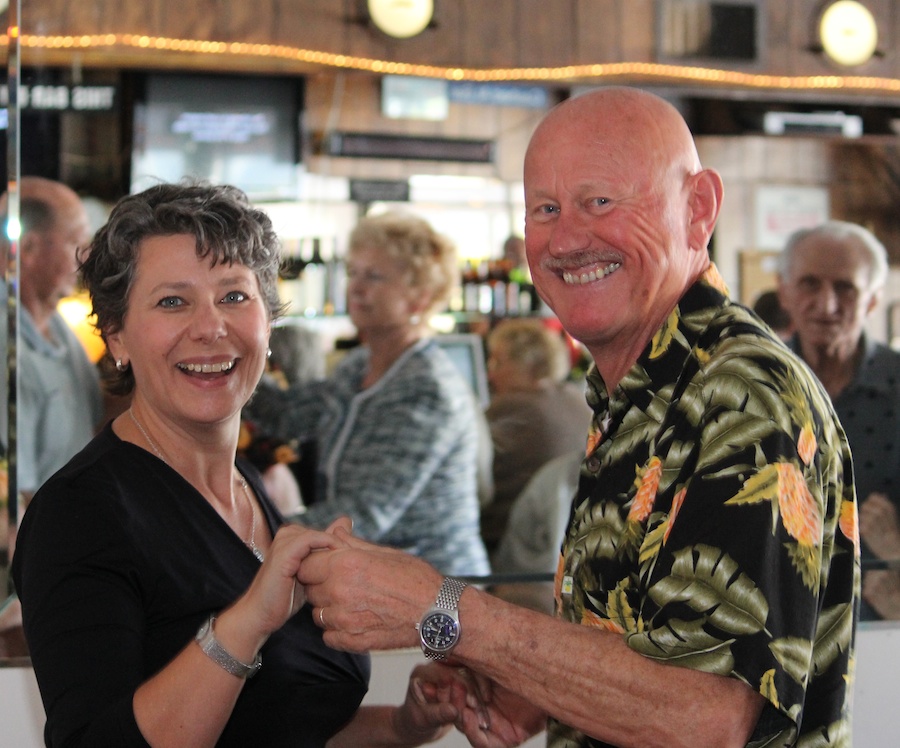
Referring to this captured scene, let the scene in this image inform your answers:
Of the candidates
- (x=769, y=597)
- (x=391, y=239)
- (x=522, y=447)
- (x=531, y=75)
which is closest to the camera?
(x=769, y=597)

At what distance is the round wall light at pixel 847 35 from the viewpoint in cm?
635

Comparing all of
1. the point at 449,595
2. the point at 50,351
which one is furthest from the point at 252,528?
the point at 50,351

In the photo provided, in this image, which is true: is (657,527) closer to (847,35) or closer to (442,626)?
(442,626)

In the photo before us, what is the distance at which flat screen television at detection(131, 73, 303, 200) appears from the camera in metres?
5.81

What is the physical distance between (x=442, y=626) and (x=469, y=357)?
3580 millimetres

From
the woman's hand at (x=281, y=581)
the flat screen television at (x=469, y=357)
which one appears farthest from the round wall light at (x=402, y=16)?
the woman's hand at (x=281, y=581)

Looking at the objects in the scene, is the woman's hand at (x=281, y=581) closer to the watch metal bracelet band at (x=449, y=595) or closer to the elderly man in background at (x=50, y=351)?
the watch metal bracelet band at (x=449, y=595)

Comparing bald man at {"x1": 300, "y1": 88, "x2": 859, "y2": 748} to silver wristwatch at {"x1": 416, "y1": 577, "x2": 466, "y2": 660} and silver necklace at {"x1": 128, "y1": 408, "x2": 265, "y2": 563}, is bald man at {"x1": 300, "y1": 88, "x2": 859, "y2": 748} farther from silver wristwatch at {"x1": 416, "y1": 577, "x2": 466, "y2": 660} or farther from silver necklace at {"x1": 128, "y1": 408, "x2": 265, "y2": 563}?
silver necklace at {"x1": 128, "y1": 408, "x2": 265, "y2": 563}

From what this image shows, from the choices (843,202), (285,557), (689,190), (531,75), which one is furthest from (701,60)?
(285,557)

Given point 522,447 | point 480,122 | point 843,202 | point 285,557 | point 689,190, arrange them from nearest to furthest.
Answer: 1. point 285,557
2. point 689,190
3. point 522,447
4. point 480,122
5. point 843,202

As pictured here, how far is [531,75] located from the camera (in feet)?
20.0

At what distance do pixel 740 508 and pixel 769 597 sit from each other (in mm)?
94

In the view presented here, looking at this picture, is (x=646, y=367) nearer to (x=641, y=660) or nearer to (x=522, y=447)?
(x=641, y=660)

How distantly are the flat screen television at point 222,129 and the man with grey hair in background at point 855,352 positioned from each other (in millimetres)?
3216
